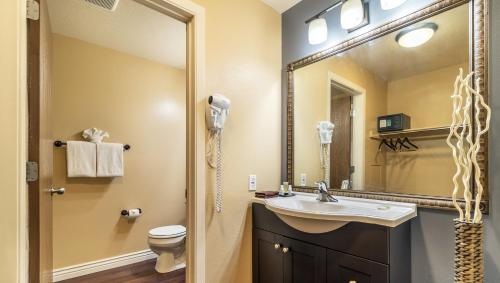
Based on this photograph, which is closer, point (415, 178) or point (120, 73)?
point (415, 178)

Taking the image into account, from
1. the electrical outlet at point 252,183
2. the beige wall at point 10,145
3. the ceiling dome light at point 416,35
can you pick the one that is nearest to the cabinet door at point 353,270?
the electrical outlet at point 252,183

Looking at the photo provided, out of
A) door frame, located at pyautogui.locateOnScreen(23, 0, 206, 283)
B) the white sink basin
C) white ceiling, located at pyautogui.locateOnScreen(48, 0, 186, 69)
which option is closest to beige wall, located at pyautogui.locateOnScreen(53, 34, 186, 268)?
white ceiling, located at pyautogui.locateOnScreen(48, 0, 186, 69)

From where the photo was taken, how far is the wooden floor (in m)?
2.38

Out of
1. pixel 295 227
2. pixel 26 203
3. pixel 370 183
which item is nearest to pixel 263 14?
pixel 370 183

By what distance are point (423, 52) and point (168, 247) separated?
266 cm

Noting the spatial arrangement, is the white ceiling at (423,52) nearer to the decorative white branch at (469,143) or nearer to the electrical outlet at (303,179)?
the decorative white branch at (469,143)

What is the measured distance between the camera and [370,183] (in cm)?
156

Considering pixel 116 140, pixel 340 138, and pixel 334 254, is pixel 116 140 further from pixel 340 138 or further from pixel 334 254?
pixel 334 254

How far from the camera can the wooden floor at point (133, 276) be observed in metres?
2.38

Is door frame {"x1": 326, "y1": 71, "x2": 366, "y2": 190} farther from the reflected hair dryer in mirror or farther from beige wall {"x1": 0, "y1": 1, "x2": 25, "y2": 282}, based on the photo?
beige wall {"x1": 0, "y1": 1, "x2": 25, "y2": 282}

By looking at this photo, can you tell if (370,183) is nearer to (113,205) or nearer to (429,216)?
(429,216)

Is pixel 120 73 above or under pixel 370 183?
above

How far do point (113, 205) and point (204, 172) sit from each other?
5.59 feet

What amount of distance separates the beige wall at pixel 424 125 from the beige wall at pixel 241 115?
886 millimetres
